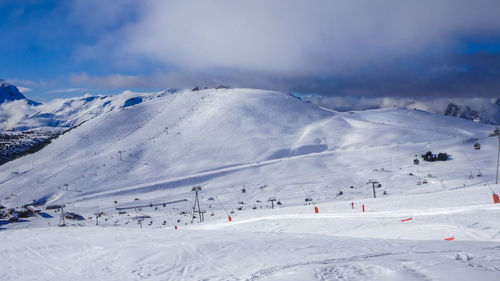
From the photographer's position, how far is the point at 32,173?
100m

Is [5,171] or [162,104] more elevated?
[162,104]

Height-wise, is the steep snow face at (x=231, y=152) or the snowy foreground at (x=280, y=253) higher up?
the steep snow face at (x=231, y=152)

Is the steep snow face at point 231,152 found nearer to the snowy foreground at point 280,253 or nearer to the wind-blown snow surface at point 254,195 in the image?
the wind-blown snow surface at point 254,195

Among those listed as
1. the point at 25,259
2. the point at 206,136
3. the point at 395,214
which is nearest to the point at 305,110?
the point at 206,136

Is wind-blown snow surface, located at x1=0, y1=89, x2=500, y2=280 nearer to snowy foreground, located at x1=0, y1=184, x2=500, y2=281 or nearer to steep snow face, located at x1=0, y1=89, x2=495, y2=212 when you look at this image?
snowy foreground, located at x1=0, y1=184, x2=500, y2=281

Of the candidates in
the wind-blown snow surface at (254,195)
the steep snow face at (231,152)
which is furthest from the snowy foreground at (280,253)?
the steep snow face at (231,152)

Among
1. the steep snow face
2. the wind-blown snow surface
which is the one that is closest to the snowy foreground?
the wind-blown snow surface

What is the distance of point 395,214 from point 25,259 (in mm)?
19439

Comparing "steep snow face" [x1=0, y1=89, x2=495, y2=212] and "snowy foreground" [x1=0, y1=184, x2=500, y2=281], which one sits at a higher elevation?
"steep snow face" [x1=0, y1=89, x2=495, y2=212]

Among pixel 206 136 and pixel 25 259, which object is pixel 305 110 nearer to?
pixel 206 136

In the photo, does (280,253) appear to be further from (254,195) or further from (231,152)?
(231,152)

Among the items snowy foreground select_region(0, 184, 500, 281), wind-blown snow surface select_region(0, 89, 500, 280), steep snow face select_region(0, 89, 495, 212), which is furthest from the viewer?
steep snow face select_region(0, 89, 495, 212)

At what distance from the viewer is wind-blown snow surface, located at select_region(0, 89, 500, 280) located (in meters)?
12.2

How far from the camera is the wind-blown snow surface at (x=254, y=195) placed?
12.2 meters
